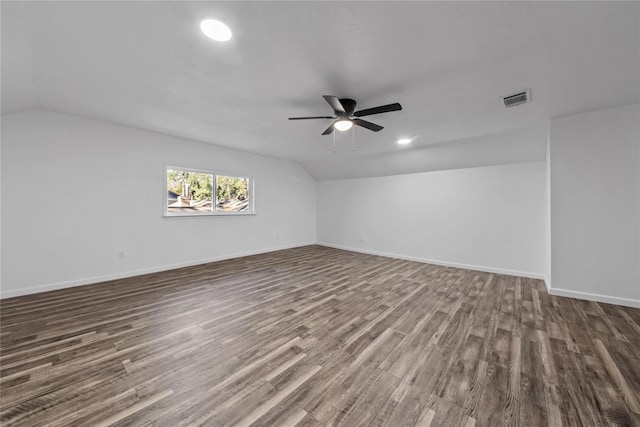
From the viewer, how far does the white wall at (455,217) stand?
4191mm

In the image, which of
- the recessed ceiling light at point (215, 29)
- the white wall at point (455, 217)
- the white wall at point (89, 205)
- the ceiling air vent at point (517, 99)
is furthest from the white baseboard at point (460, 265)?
the recessed ceiling light at point (215, 29)

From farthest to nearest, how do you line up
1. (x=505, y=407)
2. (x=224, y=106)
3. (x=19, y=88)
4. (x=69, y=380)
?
(x=224, y=106) → (x=19, y=88) → (x=69, y=380) → (x=505, y=407)

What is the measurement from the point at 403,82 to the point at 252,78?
160 cm

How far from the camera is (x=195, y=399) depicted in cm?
148

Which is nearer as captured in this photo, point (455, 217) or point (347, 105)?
point (347, 105)

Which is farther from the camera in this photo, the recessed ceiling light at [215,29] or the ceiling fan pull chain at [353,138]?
the ceiling fan pull chain at [353,138]

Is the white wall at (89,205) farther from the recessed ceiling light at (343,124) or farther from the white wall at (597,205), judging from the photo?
the white wall at (597,205)

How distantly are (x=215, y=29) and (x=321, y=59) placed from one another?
2.89 feet

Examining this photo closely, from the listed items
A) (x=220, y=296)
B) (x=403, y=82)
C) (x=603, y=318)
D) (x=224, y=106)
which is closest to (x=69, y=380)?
(x=220, y=296)

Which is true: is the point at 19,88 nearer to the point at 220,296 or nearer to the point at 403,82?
the point at 220,296

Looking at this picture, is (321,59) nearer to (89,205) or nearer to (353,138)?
(353,138)

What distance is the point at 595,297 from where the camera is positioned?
305 centimetres

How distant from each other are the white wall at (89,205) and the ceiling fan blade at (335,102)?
3.70 metres

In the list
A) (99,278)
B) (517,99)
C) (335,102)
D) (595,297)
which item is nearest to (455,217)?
(595,297)
